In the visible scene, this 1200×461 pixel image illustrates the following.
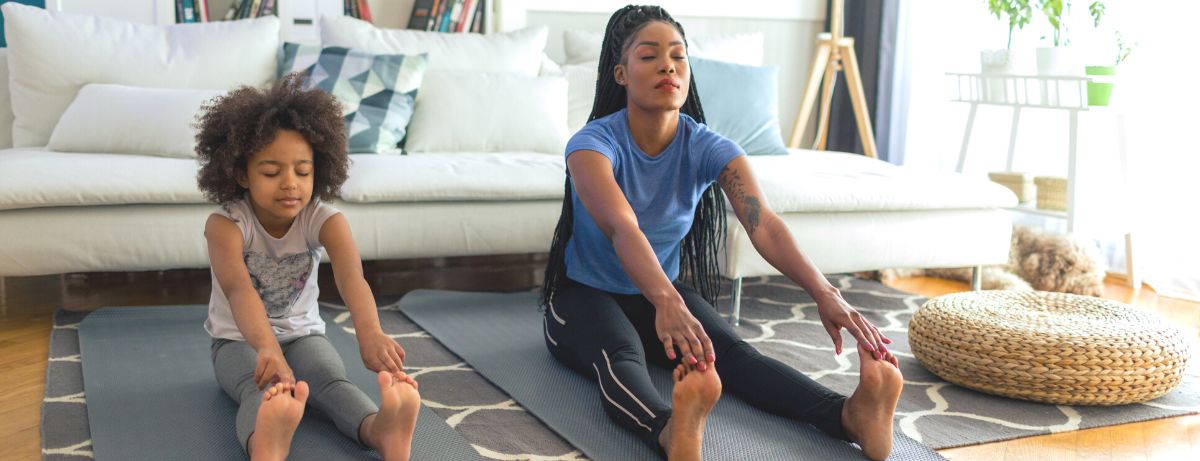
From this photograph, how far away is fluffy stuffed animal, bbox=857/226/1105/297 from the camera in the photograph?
126 inches

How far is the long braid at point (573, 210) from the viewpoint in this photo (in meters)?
2.07

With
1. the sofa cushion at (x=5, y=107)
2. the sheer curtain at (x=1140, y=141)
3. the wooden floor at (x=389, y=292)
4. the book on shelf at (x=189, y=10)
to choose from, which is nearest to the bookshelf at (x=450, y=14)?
the book on shelf at (x=189, y=10)

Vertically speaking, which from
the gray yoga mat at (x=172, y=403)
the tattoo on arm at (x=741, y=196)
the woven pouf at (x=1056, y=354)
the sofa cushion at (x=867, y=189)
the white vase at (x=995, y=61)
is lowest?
the gray yoga mat at (x=172, y=403)

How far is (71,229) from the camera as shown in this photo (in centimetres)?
248

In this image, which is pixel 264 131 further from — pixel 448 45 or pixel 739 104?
pixel 739 104

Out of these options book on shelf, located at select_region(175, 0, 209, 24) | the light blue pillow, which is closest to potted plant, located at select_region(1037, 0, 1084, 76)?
the light blue pillow

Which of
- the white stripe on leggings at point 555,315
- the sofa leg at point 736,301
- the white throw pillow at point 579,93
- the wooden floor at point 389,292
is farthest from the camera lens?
the white throw pillow at point 579,93

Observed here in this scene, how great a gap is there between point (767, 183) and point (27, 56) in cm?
220

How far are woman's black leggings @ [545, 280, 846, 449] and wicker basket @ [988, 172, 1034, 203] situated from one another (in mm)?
1875

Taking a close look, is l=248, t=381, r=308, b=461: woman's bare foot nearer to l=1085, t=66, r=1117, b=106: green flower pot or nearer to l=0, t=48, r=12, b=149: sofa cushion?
l=0, t=48, r=12, b=149: sofa cushion

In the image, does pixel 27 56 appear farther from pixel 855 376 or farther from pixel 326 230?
pixel 855 376

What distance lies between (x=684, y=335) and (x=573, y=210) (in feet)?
2.29

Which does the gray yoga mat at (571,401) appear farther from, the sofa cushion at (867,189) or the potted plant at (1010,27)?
the potted plant at (1010,27)

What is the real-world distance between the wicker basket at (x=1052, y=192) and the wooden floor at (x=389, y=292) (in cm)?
32
